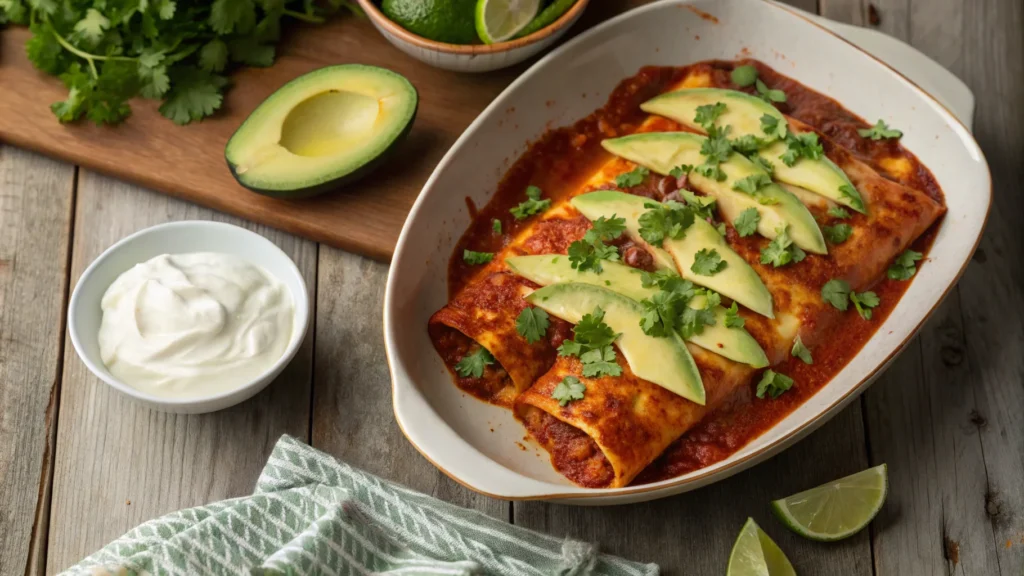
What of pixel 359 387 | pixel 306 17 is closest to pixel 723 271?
pixel 359 387

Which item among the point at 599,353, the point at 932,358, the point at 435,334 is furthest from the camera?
the point at 932,358

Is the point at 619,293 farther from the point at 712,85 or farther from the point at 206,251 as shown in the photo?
the point at 206,251

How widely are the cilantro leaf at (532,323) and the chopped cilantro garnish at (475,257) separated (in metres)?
0.40

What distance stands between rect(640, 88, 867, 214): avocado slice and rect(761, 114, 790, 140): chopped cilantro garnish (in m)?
0.01

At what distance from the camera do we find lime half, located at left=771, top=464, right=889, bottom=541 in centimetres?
353

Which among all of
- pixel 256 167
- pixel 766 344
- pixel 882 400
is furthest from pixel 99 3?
pixel 882 400

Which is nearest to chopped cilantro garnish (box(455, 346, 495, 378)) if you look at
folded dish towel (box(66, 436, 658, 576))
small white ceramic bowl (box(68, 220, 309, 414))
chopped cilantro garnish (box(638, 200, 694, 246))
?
folded dish towel (box(66, 436, 658, 576))

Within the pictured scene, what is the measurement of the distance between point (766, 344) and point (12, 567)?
2721mm

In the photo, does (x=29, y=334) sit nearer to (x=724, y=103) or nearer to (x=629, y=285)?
(x=629, y=285)

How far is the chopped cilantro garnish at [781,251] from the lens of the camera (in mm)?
3598

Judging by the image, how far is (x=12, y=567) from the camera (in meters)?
3.53

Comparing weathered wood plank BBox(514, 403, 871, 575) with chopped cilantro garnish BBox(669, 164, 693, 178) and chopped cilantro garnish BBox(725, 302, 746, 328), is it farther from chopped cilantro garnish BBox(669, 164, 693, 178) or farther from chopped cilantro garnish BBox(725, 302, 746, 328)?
chopped cilantro garnish BBox(669, 164, 693, 178)

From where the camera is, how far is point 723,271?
3.53m

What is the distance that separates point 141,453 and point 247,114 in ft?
4.71
